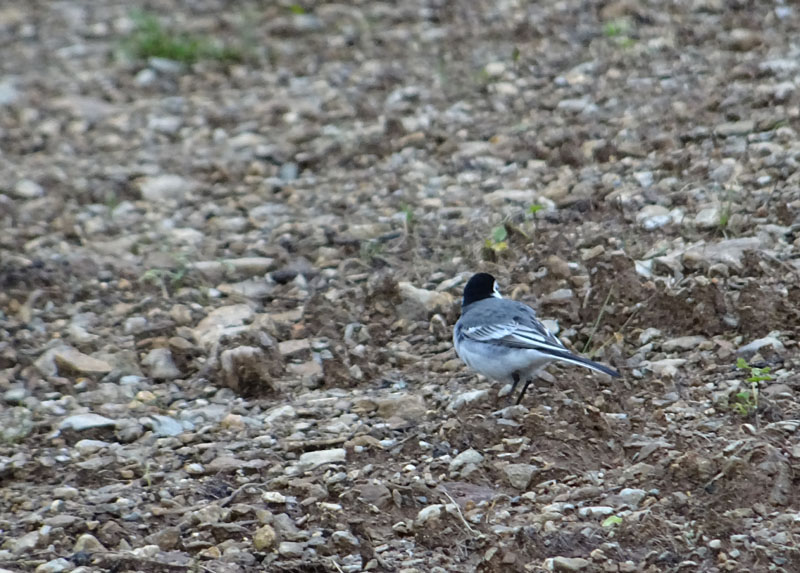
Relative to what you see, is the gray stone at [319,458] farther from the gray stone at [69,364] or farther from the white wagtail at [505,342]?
the gray stone at [69,364]

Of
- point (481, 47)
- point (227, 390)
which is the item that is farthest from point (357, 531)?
point (481, 47)

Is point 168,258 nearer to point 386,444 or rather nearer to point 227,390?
point 227,390

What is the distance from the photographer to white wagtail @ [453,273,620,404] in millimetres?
5285

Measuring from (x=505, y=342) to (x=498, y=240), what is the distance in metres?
1.51

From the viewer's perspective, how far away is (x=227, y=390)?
5.93 m

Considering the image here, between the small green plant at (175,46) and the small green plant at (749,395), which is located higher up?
the small green plant at (175,46)

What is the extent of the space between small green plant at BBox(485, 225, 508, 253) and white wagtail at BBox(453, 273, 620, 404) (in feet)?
2.93

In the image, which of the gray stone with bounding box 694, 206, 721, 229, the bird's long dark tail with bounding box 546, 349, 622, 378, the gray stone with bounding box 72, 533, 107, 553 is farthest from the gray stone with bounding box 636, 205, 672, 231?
the gray stone with bounding box 72, 533, 107, 553

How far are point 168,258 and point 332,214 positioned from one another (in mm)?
1116

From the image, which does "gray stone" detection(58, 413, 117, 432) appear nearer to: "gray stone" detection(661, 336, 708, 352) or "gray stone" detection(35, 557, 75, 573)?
"gray stone" detection(35, 557, 75, 573)

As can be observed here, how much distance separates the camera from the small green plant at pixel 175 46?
1053cm

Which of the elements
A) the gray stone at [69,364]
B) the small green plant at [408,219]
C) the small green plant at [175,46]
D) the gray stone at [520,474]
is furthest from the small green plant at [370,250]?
the small green plant at [175,46]

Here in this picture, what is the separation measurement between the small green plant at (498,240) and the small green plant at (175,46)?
4481mm

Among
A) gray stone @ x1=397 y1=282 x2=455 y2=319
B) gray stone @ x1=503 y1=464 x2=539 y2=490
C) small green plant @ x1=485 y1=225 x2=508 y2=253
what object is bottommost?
gray stone @ x1=503 y1=464 x2=539 y2=490
